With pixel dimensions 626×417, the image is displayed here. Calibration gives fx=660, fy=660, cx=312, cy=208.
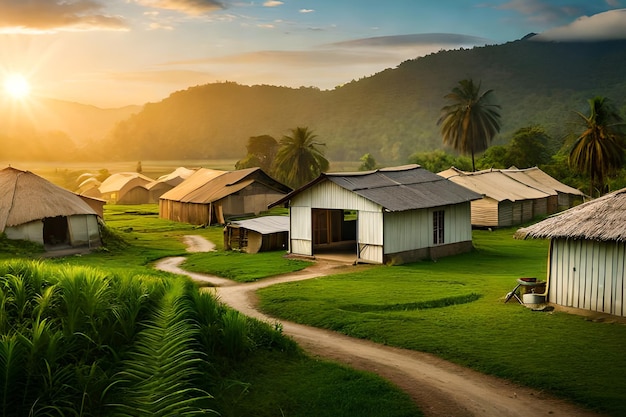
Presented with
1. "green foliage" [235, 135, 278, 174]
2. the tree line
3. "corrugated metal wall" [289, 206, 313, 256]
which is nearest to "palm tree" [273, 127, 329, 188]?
the tree line

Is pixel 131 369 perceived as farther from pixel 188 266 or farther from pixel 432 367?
pixel 188 266

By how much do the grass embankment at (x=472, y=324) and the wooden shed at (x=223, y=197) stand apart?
100 ft

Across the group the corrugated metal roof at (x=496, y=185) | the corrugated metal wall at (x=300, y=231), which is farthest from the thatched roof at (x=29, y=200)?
the corrugated metal roof at (x=496, y=185)

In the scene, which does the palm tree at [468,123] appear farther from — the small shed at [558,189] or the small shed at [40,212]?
the small shed at [40,212]

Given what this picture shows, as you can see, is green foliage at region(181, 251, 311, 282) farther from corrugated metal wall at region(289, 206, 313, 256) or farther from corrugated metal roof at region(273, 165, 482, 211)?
corrugated metal roof at region(273, 165, 482, 211)

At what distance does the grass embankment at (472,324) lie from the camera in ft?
48.9

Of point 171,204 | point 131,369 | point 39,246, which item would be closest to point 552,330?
point 131,369

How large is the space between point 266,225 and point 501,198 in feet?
71.6

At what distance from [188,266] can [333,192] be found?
28.3ft

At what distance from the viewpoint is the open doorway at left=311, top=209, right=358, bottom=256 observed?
131 ft

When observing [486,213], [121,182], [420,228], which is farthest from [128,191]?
[420,228]

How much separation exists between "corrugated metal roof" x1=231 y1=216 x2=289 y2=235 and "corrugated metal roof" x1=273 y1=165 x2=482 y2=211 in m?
3.36

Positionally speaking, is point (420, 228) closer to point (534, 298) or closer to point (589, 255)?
point (534, 298)

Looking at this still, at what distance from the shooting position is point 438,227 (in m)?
36.8
